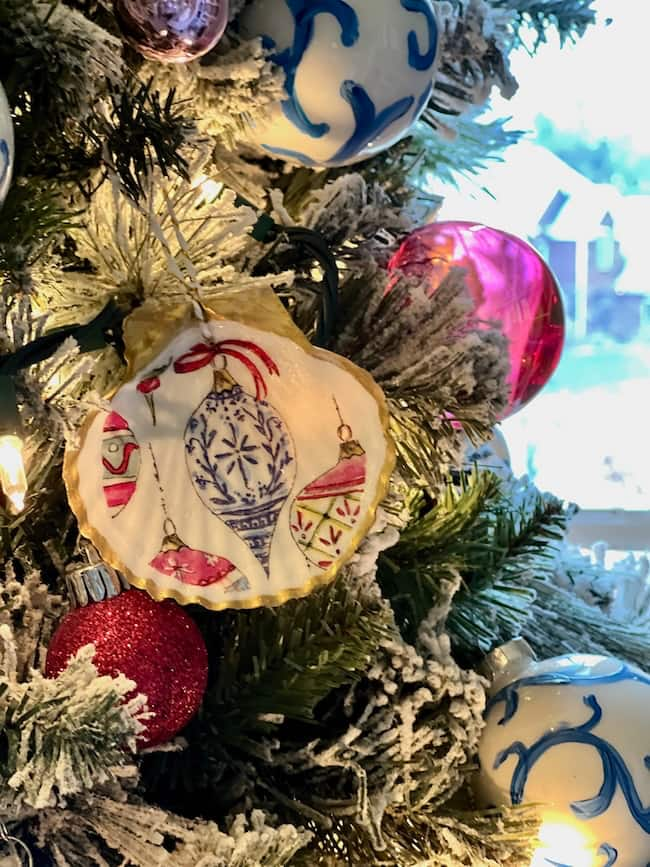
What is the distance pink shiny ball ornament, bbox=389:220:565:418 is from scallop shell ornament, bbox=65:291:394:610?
0.48 feet

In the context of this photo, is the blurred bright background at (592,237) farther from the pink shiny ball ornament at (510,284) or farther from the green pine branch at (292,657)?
the green pine branch at (292,657)

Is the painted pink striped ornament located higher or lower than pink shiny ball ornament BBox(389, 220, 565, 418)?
lower

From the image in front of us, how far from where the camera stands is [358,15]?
42 cm

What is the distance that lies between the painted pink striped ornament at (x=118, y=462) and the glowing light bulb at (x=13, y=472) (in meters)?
0.04

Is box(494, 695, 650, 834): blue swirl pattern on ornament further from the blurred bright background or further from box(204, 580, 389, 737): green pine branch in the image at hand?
the blurred bright background

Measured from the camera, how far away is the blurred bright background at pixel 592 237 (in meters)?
1.31

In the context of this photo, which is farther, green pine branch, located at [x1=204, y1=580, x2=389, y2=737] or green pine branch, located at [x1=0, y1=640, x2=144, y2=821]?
green pine branch, located at [x1=204, y1=580, x2=389, y2=737]

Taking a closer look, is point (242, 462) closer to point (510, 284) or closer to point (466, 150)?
point (510, 284)

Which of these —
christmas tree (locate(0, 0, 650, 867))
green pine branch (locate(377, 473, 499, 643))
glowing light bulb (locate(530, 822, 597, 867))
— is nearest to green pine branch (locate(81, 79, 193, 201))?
christmas tree (locate(0, 0, 650, 867))

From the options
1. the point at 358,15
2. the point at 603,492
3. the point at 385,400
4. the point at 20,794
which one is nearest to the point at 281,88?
the point at 358,15

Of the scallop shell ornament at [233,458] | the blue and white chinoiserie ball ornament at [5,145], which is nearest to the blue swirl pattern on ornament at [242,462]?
the scallop shell ornament at [233,458]

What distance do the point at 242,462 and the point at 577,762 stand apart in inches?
8.9

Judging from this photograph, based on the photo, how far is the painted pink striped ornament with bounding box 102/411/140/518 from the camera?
0.38 metres

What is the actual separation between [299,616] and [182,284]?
0.17m
